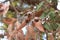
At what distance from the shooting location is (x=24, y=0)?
1.35 metres

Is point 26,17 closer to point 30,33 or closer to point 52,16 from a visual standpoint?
point 30,33

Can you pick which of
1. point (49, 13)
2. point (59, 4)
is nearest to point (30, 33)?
point (49, 13)

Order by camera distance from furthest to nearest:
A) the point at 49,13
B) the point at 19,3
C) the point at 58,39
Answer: the point at 19,3 < the point at 58,39 < the point at 49,13

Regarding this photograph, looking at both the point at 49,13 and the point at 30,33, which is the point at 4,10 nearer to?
the point at 30,33

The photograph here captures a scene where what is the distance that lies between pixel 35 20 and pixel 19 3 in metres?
0.71

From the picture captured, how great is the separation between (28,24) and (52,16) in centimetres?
31

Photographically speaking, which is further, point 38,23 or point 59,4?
point 59,4

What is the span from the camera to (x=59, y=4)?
132 cm

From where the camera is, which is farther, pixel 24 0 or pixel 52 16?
pixel 24 0

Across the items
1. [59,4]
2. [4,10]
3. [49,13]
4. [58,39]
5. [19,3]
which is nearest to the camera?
[4,10]

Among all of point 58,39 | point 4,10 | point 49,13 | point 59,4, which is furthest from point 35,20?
point 59,4

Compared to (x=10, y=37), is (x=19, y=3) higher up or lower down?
higher up

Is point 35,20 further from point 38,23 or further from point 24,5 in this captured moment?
point 24,5

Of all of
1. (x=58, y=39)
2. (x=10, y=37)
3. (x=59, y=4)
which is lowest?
(x=10, y=37)
